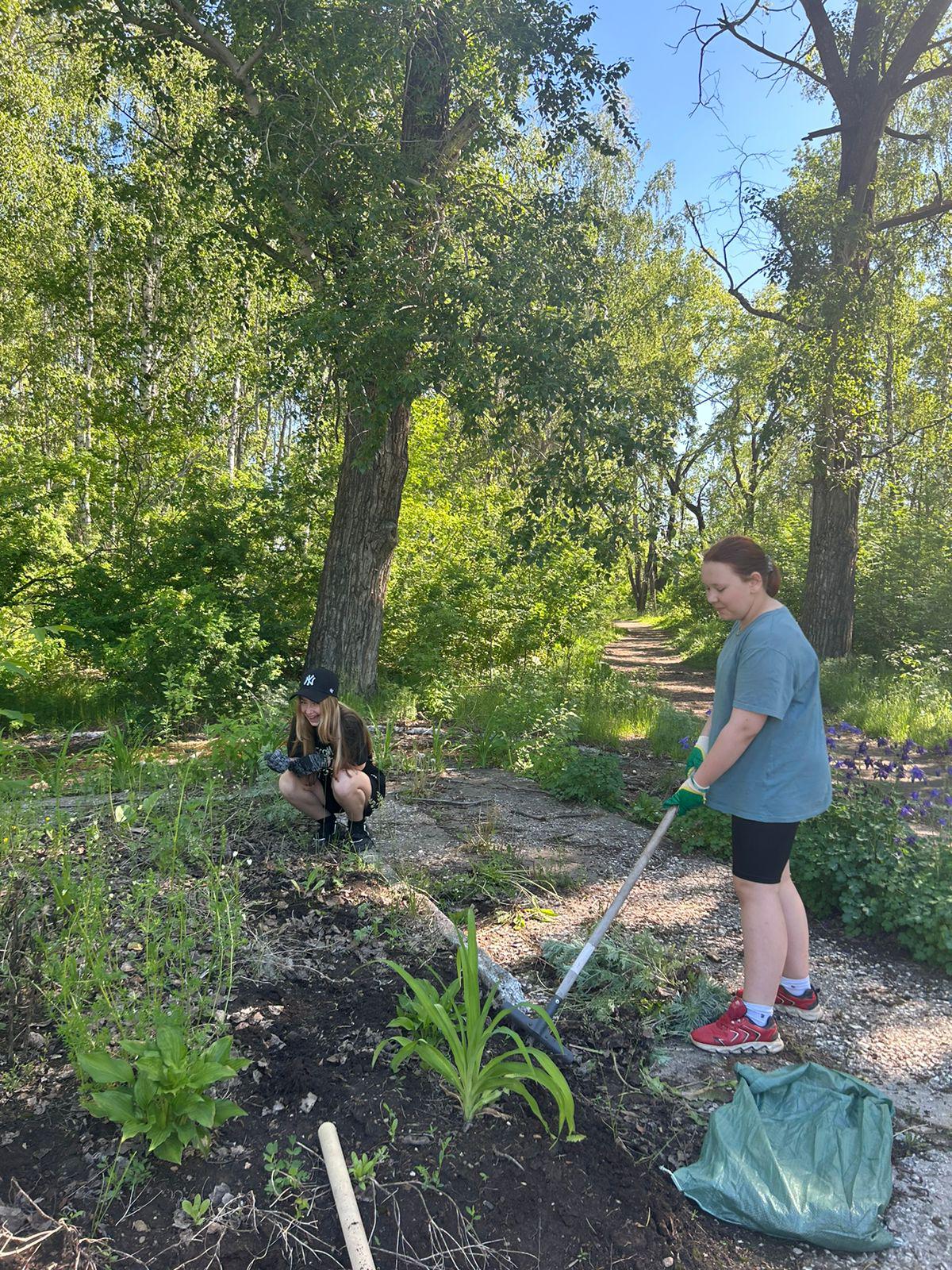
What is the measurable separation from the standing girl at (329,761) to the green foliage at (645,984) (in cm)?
114

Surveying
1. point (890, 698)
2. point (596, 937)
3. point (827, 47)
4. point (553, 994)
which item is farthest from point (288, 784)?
point (827, 47)

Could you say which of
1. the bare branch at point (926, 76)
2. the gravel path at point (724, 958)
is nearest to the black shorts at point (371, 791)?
the gravel path at point (724, 958)

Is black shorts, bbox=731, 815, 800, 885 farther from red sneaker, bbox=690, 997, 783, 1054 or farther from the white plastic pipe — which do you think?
the white plastic pipe

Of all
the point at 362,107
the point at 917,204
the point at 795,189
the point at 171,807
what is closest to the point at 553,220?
the point at 362,107

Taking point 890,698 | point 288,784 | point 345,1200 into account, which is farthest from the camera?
point 890,698

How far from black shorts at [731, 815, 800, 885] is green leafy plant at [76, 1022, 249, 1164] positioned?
1.77m

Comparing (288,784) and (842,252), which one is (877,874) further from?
(842,252)

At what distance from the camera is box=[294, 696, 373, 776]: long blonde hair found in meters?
3.62

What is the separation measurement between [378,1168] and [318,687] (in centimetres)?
196

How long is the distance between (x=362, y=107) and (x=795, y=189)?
760 centimetres

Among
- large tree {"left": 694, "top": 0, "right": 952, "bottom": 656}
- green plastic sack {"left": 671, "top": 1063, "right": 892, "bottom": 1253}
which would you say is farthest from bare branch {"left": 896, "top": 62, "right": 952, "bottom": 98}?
green plastic sack {"left": 671, "top": 1063, "right": 892, "bottom": 1253}

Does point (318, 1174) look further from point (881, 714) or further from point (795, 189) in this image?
point (795, 189)

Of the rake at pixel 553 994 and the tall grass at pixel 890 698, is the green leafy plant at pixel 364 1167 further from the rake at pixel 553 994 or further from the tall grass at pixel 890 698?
the tall grass at pixel 890 698

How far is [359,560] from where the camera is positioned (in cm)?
751
